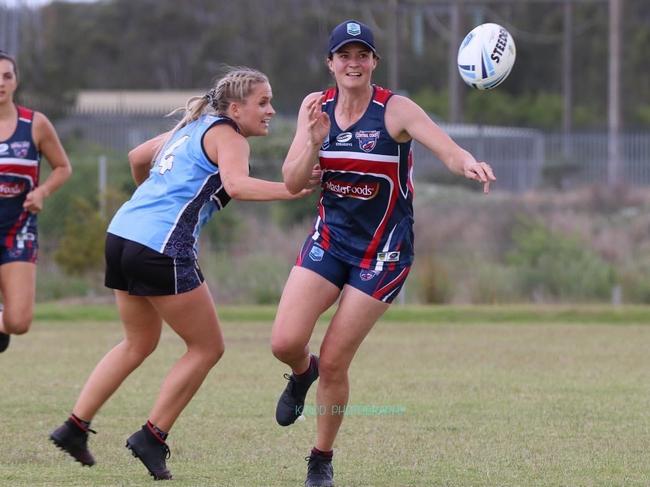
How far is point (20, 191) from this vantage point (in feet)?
28.3

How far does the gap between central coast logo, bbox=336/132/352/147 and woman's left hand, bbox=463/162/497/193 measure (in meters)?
0.67

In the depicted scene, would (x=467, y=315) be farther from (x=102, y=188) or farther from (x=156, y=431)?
(x=156, y=431)

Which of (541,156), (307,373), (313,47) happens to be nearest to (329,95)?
(307,373)

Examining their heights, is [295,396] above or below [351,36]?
below

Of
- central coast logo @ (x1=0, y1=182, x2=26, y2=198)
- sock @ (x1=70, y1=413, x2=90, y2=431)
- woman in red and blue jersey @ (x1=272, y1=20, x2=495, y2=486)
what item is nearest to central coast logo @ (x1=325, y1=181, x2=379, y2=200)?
woman in red and blue jersey @ (x1=272, y1=20, x2=495, y2=486)

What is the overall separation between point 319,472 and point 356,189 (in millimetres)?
1366

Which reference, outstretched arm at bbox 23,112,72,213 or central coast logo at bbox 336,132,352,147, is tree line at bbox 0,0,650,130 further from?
central coast logo at bbox 336,132,352,147

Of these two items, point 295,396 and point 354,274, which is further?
point 295,396

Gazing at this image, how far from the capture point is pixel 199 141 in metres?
6.19

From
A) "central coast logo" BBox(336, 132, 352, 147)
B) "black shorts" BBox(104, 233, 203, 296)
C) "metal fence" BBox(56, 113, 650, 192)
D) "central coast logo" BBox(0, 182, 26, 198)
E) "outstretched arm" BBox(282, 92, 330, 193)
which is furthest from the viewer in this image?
"metal fence" BBox(56, 113, 650, 192)

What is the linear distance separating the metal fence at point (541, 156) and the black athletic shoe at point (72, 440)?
18.7 m

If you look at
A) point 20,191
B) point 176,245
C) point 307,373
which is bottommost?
point 307,373

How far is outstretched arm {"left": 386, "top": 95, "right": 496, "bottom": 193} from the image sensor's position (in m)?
5.86

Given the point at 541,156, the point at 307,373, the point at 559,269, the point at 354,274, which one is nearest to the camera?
the point at 354,274
